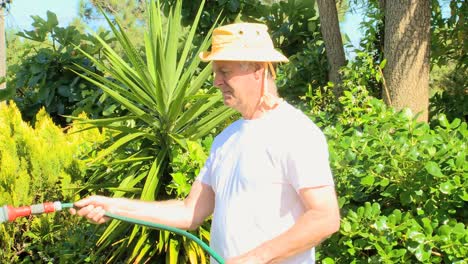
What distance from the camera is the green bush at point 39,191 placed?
5004 millimetres

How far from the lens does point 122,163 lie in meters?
4.73

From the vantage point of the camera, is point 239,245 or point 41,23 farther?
point 41,23

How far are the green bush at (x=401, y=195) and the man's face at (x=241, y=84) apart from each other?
55.2 inches

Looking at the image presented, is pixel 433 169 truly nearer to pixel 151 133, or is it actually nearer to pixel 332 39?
pixel 151 133

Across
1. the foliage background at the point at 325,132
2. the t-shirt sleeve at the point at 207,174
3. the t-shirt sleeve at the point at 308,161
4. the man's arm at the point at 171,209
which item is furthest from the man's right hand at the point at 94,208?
the foliage background at the point at 325,132

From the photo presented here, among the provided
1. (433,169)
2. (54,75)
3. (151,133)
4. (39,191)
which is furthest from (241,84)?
(54,75)

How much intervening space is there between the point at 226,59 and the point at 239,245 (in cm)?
56

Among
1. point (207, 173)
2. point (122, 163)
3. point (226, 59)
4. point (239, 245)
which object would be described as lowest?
point (122, 163)

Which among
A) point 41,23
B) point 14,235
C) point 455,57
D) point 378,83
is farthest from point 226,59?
point 41,23

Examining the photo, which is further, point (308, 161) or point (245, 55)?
point (245, 55)

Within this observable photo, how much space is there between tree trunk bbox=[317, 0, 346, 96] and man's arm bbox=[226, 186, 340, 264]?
A: 15.7 feet

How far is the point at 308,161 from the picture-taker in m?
1.99

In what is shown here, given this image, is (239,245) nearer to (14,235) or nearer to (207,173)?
(207,173)

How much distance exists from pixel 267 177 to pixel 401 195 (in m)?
1.63
